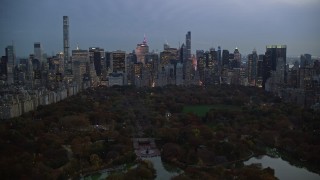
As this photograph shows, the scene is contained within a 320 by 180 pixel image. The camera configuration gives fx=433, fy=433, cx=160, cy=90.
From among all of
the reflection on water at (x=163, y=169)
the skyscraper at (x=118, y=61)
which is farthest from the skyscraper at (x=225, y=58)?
the reflection on water at (x=163, y=169)

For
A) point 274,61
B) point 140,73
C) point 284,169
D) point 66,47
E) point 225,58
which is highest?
point 66,47

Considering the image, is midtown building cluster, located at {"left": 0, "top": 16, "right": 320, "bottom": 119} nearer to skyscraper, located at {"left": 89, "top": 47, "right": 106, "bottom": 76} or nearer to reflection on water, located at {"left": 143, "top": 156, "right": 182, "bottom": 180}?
skyscraper, located at {"left": 89, "top": 47, "right": 106, "bottom": 76}

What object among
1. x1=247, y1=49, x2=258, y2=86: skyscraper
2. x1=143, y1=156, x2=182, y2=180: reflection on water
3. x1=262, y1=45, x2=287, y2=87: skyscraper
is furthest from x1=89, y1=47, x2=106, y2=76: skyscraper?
x1=143, y1=156, x2=182, y2=180: reflection on water

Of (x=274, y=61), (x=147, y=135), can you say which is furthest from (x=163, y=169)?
(x=274, y=61)

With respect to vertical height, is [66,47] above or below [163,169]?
above

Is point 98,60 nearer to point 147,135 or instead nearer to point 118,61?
point 118,61

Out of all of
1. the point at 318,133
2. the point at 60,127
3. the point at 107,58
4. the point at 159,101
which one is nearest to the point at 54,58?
the point at 107,58

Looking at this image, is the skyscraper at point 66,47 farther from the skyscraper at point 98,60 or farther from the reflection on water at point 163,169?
the reflection on water at point 163,169
